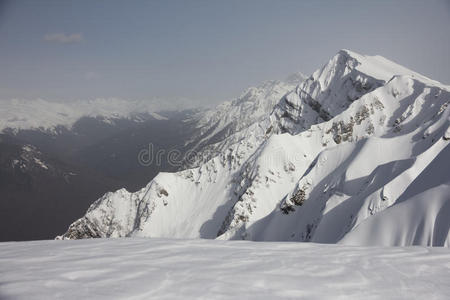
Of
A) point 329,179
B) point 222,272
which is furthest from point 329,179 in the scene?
point 222,272

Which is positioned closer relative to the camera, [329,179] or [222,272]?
[222,272]

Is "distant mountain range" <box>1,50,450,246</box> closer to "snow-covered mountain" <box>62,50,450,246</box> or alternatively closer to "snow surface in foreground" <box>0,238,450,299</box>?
"snow-covered mountain" <box>62,50,450,246</box>

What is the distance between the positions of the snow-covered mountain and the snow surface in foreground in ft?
35.4

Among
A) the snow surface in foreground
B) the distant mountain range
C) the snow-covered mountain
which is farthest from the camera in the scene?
the snow-covered mountain

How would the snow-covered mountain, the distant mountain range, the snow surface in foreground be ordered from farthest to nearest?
the snow-covered mountain, the distant mountain range, the snow surface in foreground

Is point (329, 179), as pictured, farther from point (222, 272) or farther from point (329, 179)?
point (222, 272)

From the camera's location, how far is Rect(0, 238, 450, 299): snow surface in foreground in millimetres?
3998

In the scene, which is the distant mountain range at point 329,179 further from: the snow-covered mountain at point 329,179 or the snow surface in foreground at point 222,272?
the snow surface in foreground at point 222,272

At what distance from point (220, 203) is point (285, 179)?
1309 inches

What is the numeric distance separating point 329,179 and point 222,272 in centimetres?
6012

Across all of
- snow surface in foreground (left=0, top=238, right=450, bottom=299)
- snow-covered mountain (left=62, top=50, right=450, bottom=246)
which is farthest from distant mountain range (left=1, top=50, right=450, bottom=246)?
snow surface in foreground (left=0, top=238, right=450, bottom=299)

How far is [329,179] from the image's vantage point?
5972cm

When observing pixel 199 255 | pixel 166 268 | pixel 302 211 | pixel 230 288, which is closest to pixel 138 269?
pixel 166 268

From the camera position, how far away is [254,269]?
4.88 m
